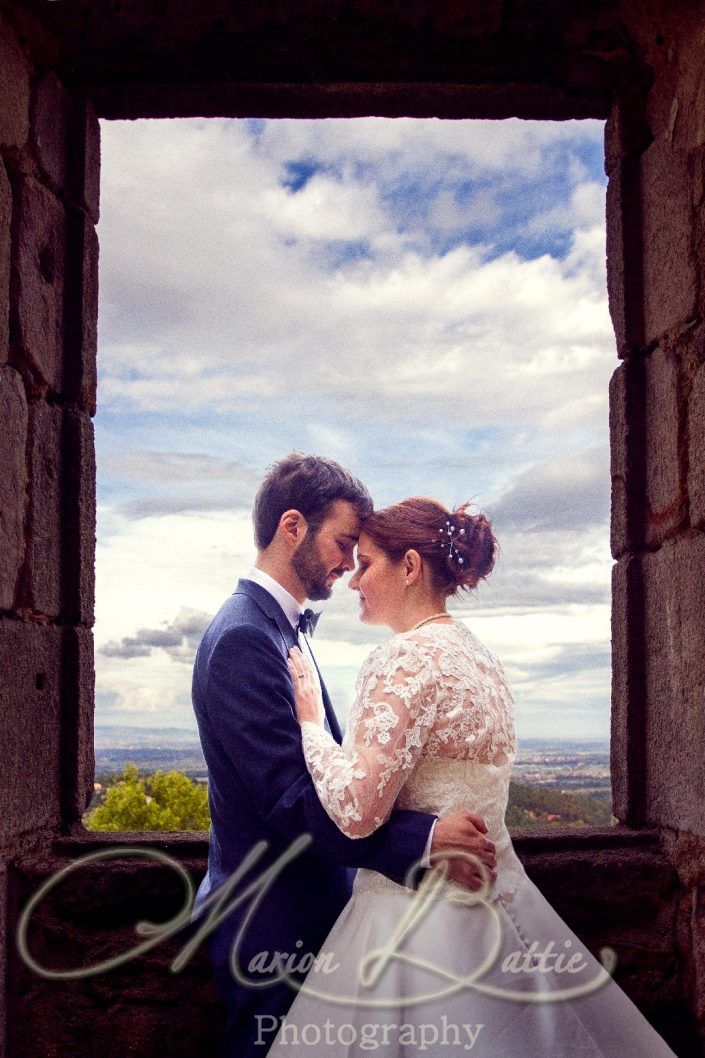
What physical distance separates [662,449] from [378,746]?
4.31ft

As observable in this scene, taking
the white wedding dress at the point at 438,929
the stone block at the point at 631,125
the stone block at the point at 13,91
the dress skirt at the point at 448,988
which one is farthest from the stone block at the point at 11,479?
→ the stone block at the point at 631,125

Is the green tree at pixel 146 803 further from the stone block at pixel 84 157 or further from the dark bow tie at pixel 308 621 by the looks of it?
the stone block at pixel 84 157

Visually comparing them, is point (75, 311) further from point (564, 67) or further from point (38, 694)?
point (564, 67)

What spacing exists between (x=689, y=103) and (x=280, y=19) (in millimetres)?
1217

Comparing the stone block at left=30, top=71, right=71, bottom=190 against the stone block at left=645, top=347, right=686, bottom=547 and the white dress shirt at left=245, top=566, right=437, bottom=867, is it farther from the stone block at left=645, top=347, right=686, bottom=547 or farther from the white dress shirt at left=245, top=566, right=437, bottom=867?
the stone block at left=645, top=347, right=686, bottom=547

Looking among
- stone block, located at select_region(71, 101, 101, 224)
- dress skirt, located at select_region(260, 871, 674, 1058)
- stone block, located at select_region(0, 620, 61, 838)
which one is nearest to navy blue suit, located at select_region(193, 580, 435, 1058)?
dress skirt, located at select_region(260, 871, 674, 1058)

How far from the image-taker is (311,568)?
8.73 ft

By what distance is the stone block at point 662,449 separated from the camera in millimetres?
2736

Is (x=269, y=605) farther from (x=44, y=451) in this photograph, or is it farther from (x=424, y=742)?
(x=44, y=451)

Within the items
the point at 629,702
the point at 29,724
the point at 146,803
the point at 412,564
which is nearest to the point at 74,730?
the point at 29,724

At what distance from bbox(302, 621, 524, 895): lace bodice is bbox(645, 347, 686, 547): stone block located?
79 centimetres

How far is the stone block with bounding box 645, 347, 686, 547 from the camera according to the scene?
108 inches
